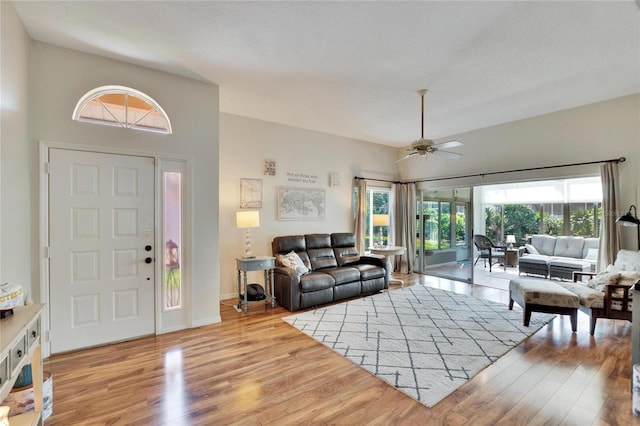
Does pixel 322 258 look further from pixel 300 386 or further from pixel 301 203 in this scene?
pixel 300 386

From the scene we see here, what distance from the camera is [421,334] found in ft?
10.9

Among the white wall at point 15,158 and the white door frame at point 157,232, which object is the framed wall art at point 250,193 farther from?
the white wall at point 15,158

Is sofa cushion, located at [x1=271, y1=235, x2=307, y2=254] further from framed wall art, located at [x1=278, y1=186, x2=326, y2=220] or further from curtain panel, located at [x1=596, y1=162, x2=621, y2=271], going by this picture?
curtain panel, located at [x1=596, y1=162, x2=621, y2=271]

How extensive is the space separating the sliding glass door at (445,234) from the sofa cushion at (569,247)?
2.71 metres

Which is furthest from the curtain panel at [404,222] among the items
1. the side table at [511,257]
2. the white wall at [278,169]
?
the side table at [511,257]

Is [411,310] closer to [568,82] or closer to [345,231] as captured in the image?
[345,231]

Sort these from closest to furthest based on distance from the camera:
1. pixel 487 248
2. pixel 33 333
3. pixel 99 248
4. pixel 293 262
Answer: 1. pixel 33 333
2. pixel 99 248
3. pixel 293 262
4. pixel 487 248

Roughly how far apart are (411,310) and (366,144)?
13.0 ft

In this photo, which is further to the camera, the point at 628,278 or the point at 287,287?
the point at 287,287

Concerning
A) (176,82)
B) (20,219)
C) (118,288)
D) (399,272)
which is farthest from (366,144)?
(20,219)

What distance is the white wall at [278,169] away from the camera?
4.78 m

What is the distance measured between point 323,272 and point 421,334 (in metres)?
1.80

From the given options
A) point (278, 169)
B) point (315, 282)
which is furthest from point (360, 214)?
point (315, 282)

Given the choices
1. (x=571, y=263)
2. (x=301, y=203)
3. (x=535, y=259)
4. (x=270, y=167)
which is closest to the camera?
(x=270, y=167)
